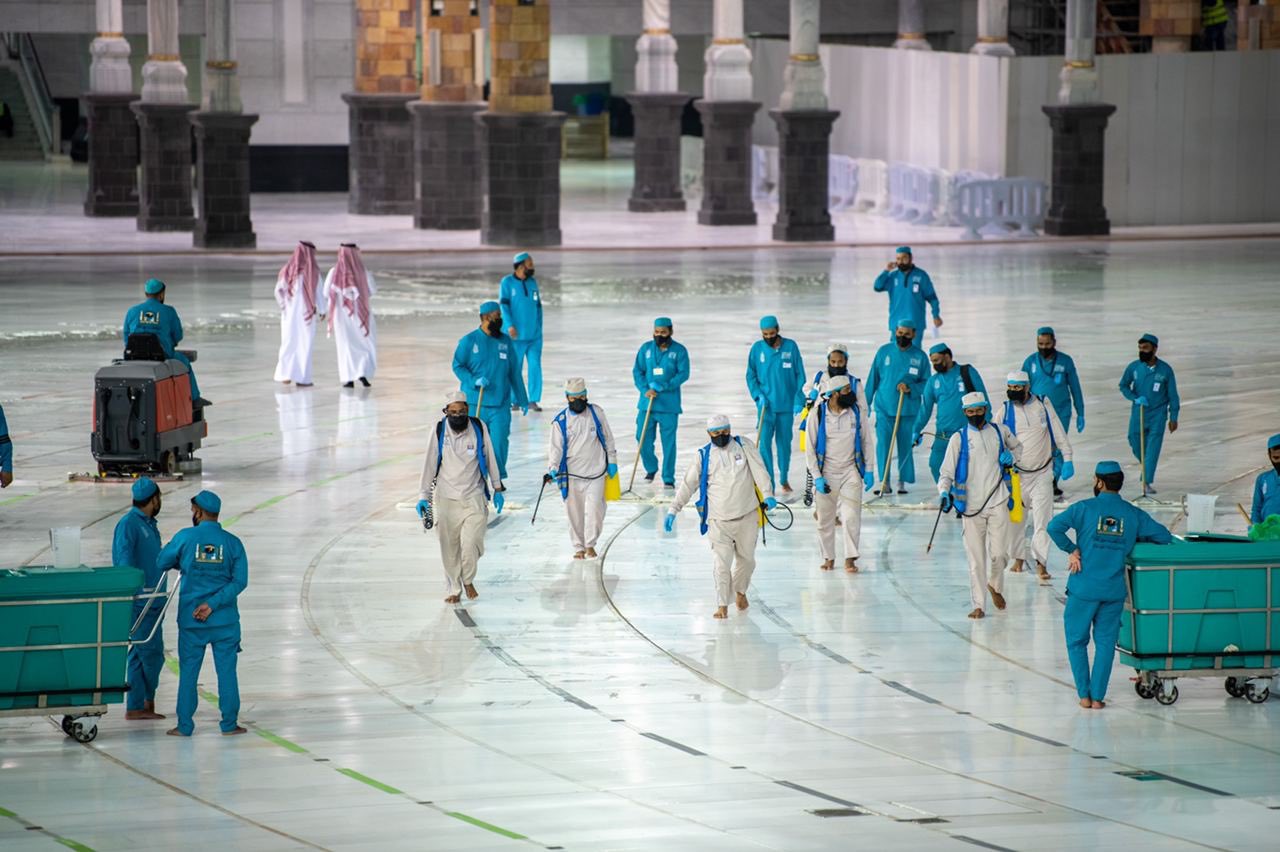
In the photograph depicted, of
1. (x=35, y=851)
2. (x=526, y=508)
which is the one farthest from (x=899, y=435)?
(x=35, y=851)

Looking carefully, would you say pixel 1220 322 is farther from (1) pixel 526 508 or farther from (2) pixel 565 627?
(2) pixel 565 627

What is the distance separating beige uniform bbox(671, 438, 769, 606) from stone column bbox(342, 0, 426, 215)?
31.2 metres

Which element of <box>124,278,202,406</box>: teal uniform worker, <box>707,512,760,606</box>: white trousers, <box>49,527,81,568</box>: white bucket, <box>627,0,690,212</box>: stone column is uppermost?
<box>627,0,690,212</box>: stone column

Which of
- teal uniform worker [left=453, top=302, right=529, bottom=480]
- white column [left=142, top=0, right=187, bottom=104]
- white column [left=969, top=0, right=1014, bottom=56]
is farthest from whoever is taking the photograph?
white column [left=969, top=0, right=1014, bottom=56]

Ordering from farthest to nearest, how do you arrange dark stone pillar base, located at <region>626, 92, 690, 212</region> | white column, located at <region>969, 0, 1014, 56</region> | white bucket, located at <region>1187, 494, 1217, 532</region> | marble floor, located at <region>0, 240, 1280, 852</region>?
1. white column, located at <region>969, 0, 1014, 56</region>
2. dark stone pillar base, located at <region>626, 92, 690, 212</region>
3. white bucket, located at <region>1187, 494, 1217, 532</region>
4. marble floor, located at <region>0, 240, 1280, 852</region>

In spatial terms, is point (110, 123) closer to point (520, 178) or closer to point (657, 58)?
point (520, 178)

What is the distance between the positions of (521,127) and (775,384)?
2167 cm

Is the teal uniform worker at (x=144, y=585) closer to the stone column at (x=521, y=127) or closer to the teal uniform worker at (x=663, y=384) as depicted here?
the teal uniform worker at (x=663, y=384)

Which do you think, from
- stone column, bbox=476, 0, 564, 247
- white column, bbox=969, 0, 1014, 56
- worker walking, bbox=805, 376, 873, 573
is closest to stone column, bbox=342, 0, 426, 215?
stone column, bbox=476, 0, 564, 247

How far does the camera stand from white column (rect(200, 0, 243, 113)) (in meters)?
39.5

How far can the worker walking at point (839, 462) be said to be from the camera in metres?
17.0

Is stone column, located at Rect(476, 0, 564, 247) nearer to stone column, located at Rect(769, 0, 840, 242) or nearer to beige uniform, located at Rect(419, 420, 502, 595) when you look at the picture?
stone column, located at Rect(769, 0, 840, 242)

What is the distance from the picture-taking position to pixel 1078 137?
4212cm

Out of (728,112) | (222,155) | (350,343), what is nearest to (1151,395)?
(350,343)
